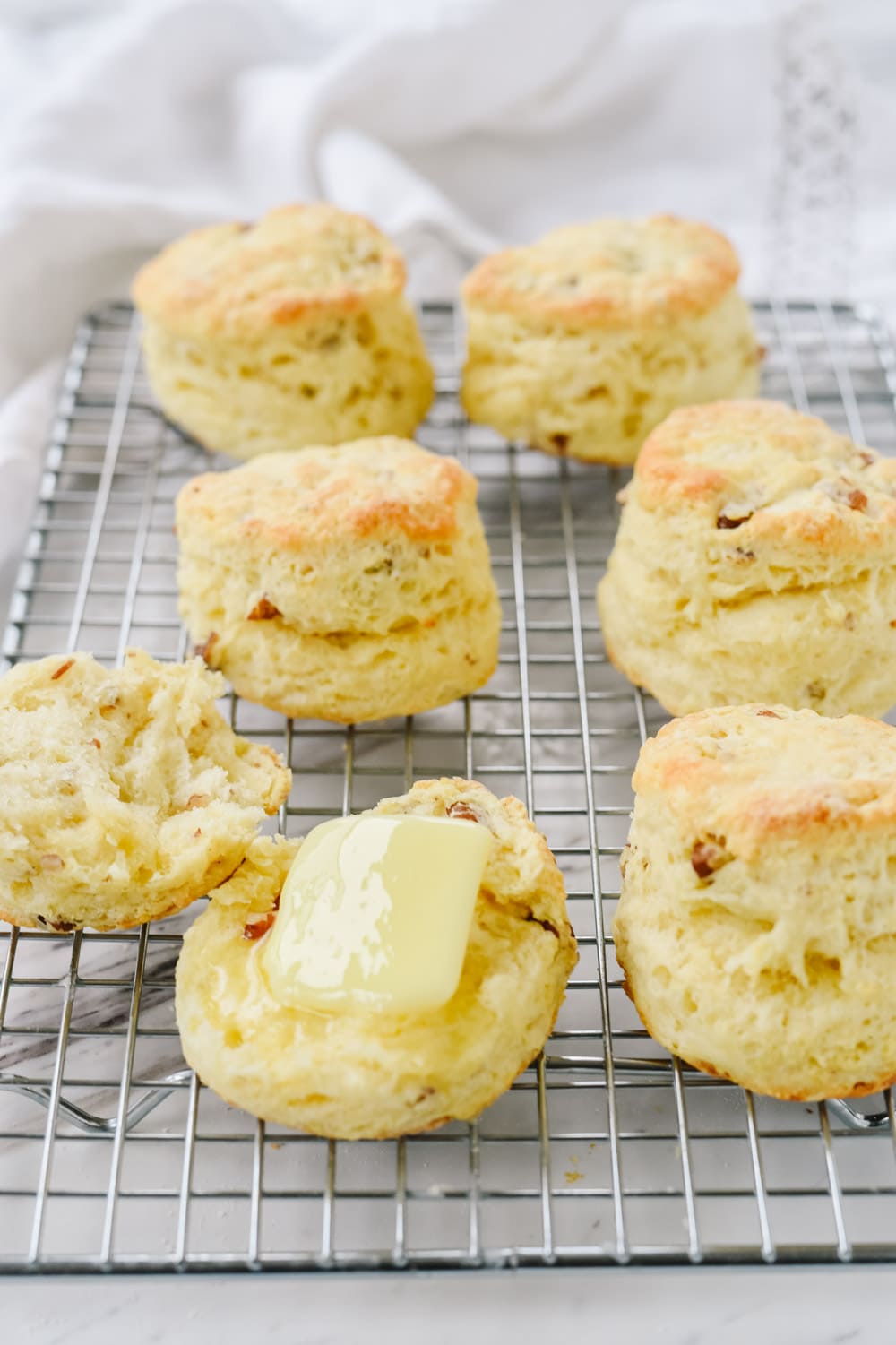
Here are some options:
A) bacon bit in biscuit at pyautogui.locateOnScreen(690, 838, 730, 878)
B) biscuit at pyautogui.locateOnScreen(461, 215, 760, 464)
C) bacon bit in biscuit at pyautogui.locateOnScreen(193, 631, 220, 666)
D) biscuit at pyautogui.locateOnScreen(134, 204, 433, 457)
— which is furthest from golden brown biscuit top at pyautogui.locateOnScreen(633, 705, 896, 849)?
biscuit at pyautogui.locateOnScreen(134, 204, 433, 457)

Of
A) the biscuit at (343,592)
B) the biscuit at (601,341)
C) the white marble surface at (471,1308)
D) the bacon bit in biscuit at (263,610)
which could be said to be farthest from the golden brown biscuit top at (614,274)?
the white marble surface at (471,1308)

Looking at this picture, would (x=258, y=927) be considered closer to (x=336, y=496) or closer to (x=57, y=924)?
(x=57, y=924)

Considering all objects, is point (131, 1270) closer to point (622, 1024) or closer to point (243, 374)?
point (622, 1024)

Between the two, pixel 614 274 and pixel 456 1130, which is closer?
pixel 456 1130

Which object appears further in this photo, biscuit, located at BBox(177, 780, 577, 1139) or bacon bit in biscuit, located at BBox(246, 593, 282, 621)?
bacon bit in biscuit, located at BBox(246, 593, 282, 621)

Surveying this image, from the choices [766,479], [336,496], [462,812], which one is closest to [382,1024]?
[462,812]

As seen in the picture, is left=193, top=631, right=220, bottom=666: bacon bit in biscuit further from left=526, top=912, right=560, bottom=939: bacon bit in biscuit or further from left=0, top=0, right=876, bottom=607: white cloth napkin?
left=0, top=0, right=876, bottom=607: white cloth napkin
